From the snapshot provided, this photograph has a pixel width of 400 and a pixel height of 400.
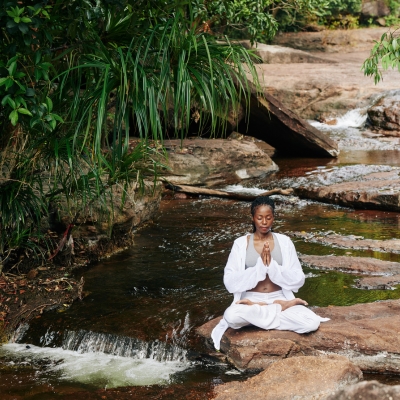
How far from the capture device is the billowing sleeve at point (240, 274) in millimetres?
4902

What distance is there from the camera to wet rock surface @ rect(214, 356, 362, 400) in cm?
388

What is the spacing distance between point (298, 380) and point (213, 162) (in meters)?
7.82

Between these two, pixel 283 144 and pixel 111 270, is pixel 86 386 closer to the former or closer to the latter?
pixel 111 270

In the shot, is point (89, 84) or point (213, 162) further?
point (213, 162)

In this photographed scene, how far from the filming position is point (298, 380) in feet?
13.1

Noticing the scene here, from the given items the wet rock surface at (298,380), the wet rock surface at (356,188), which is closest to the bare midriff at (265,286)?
the wet rock surface at (298,380)

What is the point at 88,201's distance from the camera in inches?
274

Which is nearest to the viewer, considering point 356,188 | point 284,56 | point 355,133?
point 356,188

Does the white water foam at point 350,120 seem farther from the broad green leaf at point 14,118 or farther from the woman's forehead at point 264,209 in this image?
the broad green leaf at point 14,118

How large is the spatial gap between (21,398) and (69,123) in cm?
231

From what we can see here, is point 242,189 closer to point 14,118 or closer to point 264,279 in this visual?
point 264,279

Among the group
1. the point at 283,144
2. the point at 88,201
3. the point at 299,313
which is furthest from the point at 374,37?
the point at 299,313

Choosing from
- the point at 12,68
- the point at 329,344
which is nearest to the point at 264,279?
the point at 329,344

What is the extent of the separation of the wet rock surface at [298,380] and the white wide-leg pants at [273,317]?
60 cm
